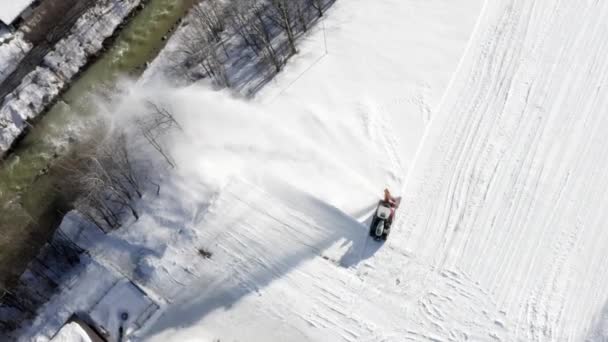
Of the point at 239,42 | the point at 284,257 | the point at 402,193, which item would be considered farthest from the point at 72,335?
the point at 239,42

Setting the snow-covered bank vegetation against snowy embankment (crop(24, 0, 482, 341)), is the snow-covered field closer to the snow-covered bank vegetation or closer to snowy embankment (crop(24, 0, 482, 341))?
snowy embankment (crop(24, 0, 482, 341))

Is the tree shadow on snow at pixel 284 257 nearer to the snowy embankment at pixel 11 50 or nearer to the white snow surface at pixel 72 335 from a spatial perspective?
the white snow surface at pixel 72 335

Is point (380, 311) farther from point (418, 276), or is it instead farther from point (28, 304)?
point (28, 304)

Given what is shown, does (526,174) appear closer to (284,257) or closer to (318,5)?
(284,257)

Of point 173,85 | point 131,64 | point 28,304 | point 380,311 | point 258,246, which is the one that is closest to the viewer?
point 380,311

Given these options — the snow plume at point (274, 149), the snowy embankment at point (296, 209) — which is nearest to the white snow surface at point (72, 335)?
the snowy embankment at point (296, 209)

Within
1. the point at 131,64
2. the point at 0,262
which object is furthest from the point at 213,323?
the point at 131,64
